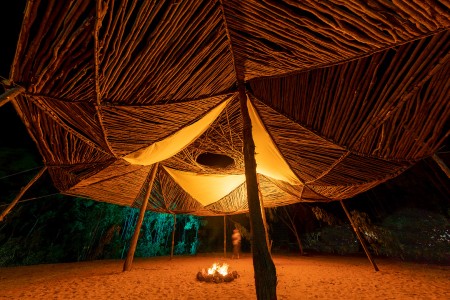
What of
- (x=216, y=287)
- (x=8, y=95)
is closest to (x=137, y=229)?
(x=216, y=287)

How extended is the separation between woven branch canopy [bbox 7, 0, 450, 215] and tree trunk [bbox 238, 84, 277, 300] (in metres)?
0.80

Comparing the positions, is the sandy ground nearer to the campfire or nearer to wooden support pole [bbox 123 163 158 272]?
the campfire

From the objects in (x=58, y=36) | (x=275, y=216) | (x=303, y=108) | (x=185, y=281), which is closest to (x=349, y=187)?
(x=303, y=108)

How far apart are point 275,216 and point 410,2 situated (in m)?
12.6

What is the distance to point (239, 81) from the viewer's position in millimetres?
2658

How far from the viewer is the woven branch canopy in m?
1.58

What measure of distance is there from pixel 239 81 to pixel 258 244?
1.68 metres

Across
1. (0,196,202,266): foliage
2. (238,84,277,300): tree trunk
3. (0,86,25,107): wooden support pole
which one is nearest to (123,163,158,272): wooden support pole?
(238,84,277,300): tree trunk

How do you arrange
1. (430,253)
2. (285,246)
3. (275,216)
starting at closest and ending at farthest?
(430,253), (275,216), (285,246)

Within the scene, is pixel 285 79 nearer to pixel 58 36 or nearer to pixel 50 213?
pixel 58 36

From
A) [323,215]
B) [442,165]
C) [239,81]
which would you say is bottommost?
[442,165]

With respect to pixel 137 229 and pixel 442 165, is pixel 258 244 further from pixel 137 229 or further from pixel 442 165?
→ pixel 137 229

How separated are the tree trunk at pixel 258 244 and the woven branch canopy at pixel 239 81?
801mm

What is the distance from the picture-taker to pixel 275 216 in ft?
42.9
